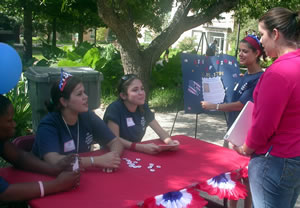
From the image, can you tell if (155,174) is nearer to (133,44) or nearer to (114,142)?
(114,142)

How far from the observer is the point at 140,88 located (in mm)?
2871

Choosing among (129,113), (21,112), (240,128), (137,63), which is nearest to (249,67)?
(240,128)

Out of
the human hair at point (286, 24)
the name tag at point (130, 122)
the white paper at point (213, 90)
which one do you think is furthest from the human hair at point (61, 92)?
the white paper at point (213, 90)

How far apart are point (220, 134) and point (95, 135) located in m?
4.20

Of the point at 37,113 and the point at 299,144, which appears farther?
the point at 37,113

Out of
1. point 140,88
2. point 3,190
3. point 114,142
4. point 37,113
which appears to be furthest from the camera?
point 37,113

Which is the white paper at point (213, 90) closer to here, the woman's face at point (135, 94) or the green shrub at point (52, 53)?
the woman's face at point (135, 94)

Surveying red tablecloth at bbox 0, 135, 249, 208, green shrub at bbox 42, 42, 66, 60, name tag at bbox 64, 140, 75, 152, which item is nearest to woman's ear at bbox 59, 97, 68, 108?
name tag at bbox 64, 140, 75, 152

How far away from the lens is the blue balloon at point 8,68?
2.37 m

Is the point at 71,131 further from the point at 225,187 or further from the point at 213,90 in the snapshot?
the point at 213,90

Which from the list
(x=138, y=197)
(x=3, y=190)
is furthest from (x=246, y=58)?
(x=3, y=190)

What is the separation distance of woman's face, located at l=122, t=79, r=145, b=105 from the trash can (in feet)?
3.92

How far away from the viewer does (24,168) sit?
6.81 ft

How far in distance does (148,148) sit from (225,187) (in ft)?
2.22
